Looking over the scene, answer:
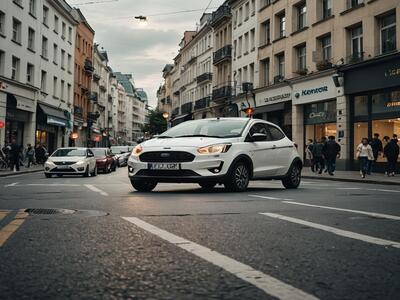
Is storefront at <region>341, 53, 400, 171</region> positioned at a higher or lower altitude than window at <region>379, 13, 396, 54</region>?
lower

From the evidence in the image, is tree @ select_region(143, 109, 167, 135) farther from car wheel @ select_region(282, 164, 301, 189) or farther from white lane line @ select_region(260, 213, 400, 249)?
white lane line @ select_region(260, 213, 400, 249)

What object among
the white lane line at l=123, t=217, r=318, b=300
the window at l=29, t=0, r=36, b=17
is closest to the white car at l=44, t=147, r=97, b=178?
the white lane line at l=123, t=217, r=318, b=300

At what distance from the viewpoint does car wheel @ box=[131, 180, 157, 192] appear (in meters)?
11.6

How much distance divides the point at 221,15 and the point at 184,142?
144 ft

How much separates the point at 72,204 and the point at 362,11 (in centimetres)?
2372

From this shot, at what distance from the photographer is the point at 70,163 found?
73.8ft

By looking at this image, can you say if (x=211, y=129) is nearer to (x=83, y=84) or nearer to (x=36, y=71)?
(x=36, y=71)

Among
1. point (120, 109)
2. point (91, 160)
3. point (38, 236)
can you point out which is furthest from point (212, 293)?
point (120, 109)

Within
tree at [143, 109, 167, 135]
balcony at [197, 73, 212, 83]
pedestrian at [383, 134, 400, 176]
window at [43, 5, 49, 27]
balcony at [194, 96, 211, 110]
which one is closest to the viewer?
pedestrian at [383, 134, 400, 176]

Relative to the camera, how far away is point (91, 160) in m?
24.6

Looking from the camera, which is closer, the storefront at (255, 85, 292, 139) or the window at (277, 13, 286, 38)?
the storefront at (255, 85, 292, 139)

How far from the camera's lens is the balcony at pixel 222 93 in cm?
4925

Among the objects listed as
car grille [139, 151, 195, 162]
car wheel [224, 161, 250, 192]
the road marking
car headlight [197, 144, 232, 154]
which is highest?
car headlight [197, 144, 232, 154]

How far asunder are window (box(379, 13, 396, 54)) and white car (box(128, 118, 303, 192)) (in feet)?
51.1
